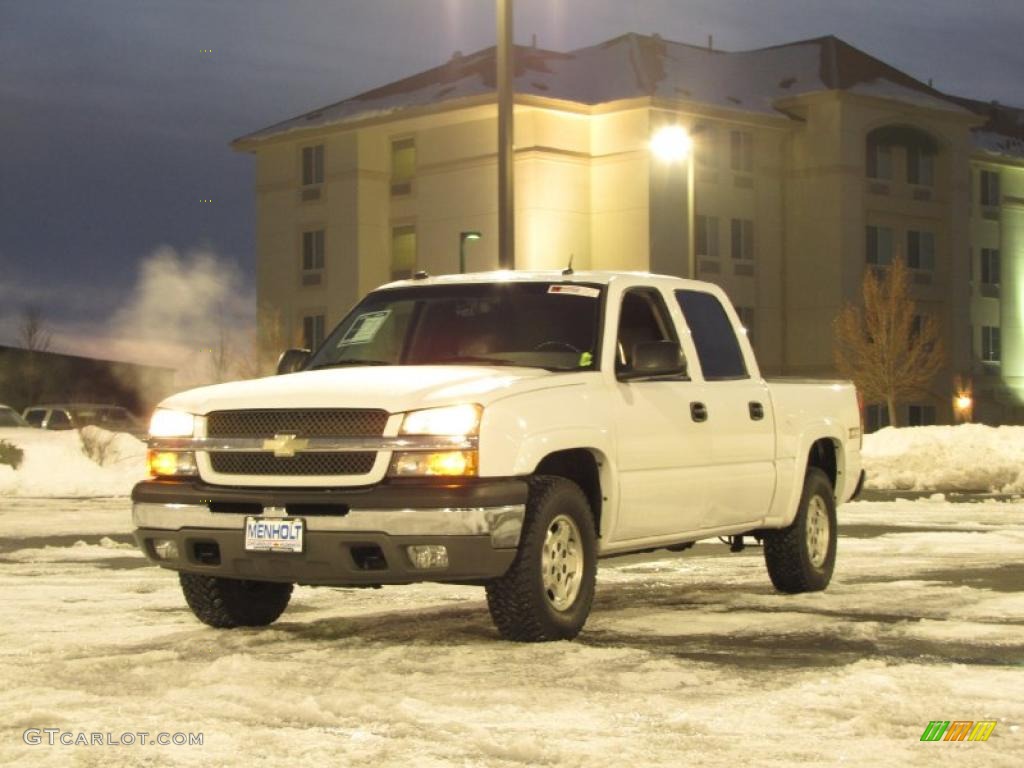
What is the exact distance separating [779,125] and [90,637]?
57.3 m

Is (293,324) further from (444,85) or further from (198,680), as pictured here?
(198,680)

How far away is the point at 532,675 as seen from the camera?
8594 millimetres

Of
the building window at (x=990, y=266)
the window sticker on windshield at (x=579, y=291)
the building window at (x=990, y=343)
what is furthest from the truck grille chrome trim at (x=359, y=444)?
the building window at (x=990, y=266)

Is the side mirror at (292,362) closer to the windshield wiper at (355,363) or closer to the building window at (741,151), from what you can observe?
the windshield wiper at (355,363)

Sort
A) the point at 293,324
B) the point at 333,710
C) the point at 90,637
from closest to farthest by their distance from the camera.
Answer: the point at 333,710 < the point at 90,637 < the point at 293,324

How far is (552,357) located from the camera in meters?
10.6

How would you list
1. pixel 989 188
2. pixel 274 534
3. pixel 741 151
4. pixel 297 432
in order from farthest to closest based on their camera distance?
1. pixel 989 188
2. pixel 741 151
3. pixel 297 432
4. pixel 274 534

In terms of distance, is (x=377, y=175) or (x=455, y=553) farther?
(x=377, y=175)

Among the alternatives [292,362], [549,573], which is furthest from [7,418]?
[549,573]

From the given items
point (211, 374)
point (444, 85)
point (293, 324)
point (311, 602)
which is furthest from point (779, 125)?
point (311, 602)

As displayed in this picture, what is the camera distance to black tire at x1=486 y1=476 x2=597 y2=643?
9469 mm

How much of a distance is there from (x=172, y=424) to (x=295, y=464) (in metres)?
0.96

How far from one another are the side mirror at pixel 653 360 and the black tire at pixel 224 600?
242 centimetres

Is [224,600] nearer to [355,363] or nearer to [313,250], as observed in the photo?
[355,363]
